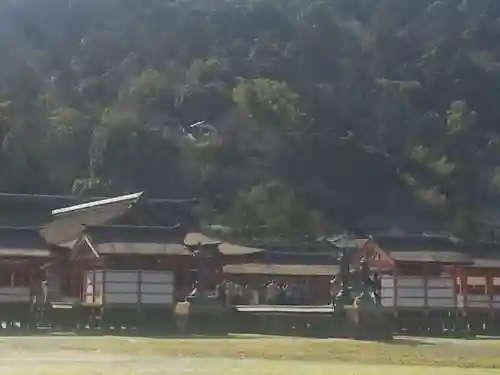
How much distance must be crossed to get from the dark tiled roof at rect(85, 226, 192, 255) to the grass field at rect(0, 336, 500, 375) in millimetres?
5571

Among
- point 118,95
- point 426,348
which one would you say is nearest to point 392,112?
point 118,95

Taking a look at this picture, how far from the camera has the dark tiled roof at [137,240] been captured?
1278 inches

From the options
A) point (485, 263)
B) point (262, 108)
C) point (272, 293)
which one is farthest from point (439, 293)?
point (262, 108)

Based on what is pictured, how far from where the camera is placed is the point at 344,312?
3042cm

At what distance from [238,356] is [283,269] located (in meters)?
25.1

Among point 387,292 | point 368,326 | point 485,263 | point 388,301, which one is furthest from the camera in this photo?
point 485,263

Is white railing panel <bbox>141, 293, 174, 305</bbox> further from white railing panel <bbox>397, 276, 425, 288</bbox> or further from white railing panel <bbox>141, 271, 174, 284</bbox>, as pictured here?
white railing panel <bbox>397, 276, 425, 288</bbox>

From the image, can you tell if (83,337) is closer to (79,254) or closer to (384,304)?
(79,254)

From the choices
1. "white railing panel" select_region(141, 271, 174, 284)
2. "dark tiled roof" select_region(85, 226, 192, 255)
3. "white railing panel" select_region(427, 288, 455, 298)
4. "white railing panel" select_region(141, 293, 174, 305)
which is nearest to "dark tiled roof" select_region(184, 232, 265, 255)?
"dark tiled roof" select_region(85, 226, 192, 255)

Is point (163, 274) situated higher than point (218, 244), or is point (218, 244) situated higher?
point (218, 244)

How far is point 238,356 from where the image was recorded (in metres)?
20.3

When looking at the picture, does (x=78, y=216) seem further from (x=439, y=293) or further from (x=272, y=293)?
(x=439, y=293)

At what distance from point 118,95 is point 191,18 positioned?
17.0 metres

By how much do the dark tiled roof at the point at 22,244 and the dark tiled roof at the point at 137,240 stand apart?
3.18 m
